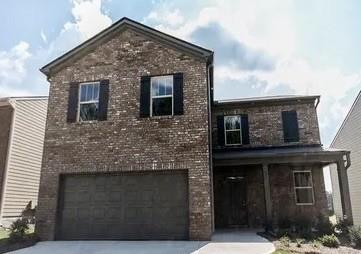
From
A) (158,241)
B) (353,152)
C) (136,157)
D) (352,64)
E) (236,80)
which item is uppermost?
(236,80)

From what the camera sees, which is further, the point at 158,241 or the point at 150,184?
the point at 150,184

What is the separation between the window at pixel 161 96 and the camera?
11.9 meters

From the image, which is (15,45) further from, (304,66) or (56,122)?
(304,66)

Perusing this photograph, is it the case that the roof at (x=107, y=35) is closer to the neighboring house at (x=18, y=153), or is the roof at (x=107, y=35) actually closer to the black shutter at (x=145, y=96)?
the black shutter at (x=145, y=96)

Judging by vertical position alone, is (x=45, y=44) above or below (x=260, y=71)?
below

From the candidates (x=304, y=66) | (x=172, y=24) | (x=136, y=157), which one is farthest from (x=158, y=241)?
(x=304, y=66)

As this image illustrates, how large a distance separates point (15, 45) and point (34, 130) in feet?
18.1

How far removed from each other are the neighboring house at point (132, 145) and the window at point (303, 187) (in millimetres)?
2399

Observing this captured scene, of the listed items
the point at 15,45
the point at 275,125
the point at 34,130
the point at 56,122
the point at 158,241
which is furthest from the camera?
the point at 34,130

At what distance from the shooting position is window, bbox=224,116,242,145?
17031mm

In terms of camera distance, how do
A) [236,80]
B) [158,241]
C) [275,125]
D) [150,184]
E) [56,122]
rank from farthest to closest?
[236,80], [275,125], [56,122], [150,184], [158,241]

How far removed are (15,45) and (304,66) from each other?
13.1 m

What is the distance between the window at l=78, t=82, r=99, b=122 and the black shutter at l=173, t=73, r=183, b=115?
306cm

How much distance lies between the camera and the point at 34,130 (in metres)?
18.2
